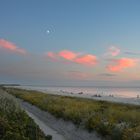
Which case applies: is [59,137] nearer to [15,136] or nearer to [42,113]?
[15,136]

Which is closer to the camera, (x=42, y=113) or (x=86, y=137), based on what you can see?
(x=86, y=137)

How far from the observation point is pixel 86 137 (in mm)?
23312

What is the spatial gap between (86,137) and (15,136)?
6.68 m

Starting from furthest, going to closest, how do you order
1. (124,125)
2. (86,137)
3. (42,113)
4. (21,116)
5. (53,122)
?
1. (42,113)
2. (53,122)
3. (21,116)
4. (86,137)
5. (124,125)

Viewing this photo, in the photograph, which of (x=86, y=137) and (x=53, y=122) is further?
(x=53, y=122)

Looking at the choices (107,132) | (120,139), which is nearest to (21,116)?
(107,132)

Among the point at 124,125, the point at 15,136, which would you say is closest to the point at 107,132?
the point at 124,125

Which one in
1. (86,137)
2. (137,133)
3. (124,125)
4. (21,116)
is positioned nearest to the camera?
(137,133)

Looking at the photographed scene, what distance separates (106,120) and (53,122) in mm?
7851

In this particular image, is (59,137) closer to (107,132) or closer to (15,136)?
Result: (107,132)

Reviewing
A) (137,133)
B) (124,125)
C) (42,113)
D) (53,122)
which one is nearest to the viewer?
(137,133)

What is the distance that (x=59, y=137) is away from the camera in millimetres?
24344

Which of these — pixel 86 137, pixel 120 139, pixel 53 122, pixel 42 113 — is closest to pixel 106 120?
pixel 86 137

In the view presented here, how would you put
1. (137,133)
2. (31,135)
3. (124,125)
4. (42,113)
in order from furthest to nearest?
(42,113) < (124,125) < (31,135) < (137,133)
